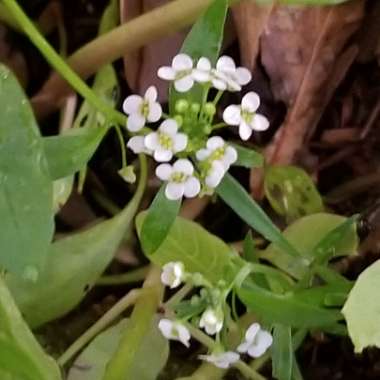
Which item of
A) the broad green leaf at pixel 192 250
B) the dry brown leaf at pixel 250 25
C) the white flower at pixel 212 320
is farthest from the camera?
the dry brown leaf at pixel 250 25

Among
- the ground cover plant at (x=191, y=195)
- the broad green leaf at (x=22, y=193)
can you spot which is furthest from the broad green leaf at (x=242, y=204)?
the broad green leaf at (x=22, y=193)

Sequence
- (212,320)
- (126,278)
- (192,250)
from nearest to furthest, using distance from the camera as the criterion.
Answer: (212,320) < (192,250) < (126,278)

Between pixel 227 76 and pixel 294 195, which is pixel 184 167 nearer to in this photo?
pixel 227 76

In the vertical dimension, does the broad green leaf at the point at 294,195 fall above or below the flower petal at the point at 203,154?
below

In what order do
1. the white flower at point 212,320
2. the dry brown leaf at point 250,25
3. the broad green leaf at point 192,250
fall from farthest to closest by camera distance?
the dry brown leaf at point 250,25 < the broad green leaf at point 192,250 < the white flower at point 212,320

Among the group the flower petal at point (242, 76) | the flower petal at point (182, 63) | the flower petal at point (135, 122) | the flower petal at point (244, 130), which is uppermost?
the flower petal at point (182, 63)

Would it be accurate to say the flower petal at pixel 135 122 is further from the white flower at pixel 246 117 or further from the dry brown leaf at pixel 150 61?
the dry brown leaf at pixel 150 61

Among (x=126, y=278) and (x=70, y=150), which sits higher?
(x=70, y=150)

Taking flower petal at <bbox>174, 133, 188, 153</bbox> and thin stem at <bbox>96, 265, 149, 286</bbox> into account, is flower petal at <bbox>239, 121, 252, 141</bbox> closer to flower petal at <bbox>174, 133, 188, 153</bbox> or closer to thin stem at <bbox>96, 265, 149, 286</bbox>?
flower petal at <bbox>174, 133, 188, 153</bbox>

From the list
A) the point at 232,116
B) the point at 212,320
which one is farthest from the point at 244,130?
the point at 212,320
